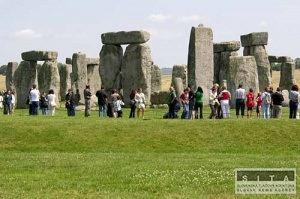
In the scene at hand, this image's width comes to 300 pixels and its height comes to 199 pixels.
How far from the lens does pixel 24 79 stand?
49.9 m

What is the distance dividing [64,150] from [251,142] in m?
6.49

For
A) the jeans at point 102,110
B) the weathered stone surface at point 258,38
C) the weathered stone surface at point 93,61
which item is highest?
the weathered stone surface at point 258,38

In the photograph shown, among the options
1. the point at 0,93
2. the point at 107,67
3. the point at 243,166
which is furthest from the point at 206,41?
the point at 243,166

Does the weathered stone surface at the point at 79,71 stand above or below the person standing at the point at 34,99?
above

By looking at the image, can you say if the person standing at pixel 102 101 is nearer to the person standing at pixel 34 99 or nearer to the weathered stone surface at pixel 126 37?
the person standing at pixel 34 99

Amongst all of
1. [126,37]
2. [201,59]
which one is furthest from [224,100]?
[126,37]

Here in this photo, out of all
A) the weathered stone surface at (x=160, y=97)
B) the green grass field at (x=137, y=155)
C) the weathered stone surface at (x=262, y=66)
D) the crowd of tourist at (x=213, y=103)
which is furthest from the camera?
the weathered stone surface at (x=262, y=66)

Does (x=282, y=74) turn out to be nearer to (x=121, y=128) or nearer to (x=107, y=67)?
(x=107, y=67)

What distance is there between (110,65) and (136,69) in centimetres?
234

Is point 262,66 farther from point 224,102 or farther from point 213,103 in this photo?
point 213,103

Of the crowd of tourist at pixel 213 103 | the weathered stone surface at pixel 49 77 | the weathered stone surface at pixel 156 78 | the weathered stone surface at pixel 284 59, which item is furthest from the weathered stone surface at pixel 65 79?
the crowd of tourist at pixel 213 103

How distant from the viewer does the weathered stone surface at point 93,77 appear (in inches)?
2140

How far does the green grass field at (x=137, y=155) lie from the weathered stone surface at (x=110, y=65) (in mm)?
20322

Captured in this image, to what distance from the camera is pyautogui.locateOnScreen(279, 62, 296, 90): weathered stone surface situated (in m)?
55.3
